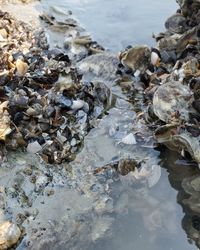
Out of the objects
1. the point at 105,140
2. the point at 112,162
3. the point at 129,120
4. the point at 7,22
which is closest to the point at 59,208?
the point at 112,162

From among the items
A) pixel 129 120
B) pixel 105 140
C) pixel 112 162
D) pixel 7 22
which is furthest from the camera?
pixel 7 22

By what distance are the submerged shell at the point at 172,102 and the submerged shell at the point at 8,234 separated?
2.38 m

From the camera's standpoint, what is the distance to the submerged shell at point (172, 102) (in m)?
5.51

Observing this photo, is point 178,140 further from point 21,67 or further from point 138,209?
point 21,67

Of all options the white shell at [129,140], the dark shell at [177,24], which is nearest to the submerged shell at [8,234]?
the white shell at [129,140]

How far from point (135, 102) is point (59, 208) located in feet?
7.75

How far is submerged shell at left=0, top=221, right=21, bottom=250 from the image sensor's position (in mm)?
3990

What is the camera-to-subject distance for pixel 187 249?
4.09m

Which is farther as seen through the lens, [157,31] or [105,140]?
[157,31]

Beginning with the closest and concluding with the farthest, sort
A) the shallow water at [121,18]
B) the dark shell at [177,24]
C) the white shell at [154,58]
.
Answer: the white shell at [154,58] → the dark shell at [177,24] → the shallow water at [121,18]

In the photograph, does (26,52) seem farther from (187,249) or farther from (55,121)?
(187,249)

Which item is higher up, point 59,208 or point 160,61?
point 160,61

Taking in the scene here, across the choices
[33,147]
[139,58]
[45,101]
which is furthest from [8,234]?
[139,58]

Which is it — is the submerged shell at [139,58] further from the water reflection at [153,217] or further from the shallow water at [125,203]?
the water reflection at [153,217]
